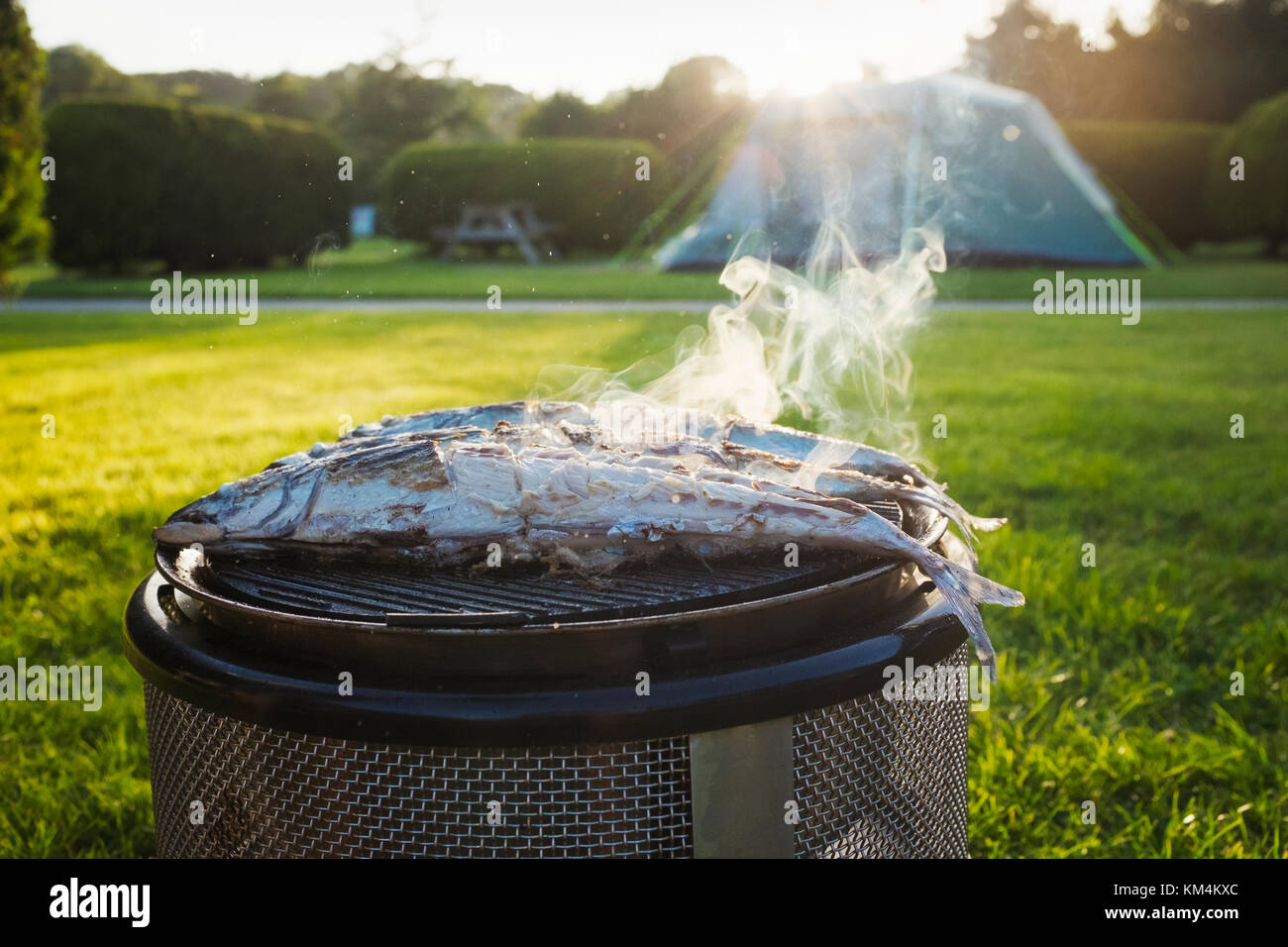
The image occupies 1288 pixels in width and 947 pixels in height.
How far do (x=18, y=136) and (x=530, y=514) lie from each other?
410 inches

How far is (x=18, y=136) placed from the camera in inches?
381

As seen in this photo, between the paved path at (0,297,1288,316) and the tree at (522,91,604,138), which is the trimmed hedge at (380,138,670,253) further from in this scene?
the paved path at (0,297,1288,316)

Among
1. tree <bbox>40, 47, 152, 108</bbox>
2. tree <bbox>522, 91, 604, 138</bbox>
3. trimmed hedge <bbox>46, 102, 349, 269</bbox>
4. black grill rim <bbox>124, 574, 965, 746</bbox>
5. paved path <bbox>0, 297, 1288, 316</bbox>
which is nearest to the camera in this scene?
black grill rim <bbox>124, 574, 965, 746</bbox>

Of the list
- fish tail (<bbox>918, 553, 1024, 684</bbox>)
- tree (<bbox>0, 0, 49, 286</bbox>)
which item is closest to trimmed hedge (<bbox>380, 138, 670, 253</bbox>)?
tree (<bbox>0, 0, 49, 286</bbox>)

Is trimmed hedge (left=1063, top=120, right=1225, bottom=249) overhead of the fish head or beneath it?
overhead

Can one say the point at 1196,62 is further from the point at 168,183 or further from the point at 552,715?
the point at 552,715

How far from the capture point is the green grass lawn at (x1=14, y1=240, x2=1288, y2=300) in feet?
40.9

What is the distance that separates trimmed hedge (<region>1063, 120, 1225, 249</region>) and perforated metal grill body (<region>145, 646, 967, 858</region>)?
19.9 meters

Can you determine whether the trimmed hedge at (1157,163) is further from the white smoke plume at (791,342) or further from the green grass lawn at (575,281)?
the white smoke plume at (791,342)

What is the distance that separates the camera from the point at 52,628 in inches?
136

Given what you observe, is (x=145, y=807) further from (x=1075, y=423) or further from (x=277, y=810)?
(x=1075, y=423)

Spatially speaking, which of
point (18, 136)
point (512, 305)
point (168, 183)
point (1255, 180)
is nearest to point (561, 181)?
point (168, 183)
